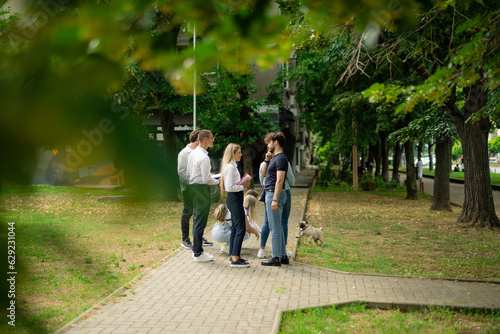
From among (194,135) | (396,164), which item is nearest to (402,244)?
(194,135)

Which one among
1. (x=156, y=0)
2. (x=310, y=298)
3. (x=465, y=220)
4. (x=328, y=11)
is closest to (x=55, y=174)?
(x=156, y=0)

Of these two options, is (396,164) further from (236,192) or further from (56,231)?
(56,231)

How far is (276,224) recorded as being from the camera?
695 centimetres

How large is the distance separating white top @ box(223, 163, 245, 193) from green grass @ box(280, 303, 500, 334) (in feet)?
7.91

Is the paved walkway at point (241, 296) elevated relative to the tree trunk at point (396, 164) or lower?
lower

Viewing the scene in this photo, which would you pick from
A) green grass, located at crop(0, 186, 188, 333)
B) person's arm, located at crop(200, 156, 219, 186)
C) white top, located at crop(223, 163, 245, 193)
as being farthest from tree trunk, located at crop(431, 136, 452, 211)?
green grass, located at crop(0, 186, 188, 333)

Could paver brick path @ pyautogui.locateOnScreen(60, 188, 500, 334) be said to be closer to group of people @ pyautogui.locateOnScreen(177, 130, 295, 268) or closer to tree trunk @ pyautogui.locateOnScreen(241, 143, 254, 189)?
group of people @ pyautogui.locateOnScreen(177, 130, 295, 268)

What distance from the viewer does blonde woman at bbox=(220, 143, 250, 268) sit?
690 cm

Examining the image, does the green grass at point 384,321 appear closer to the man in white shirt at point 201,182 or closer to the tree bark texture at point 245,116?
the man in white shirt at point 201,182

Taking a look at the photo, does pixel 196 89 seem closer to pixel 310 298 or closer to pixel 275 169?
pixel 310 298

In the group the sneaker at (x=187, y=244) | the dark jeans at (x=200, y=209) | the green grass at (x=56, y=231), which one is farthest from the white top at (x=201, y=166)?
the green grass at (x=56, y=231)

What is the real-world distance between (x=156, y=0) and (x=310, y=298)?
5.11 meters

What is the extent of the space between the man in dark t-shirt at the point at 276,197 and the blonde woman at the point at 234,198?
39cm

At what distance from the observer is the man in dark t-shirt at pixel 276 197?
271 inches
